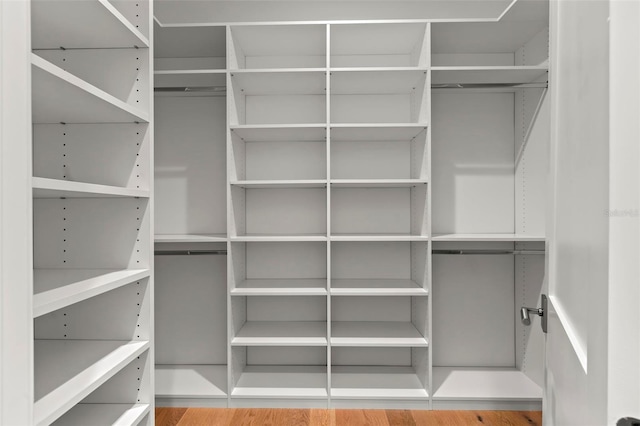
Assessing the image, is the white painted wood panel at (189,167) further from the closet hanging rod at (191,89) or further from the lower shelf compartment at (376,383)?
the lower shelf compartment at (376,383)

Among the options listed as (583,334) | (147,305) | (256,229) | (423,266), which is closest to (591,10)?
(583,334)

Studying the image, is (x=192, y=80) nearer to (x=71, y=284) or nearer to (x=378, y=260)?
(x=378, y=260)

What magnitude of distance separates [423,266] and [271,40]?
1557 mm

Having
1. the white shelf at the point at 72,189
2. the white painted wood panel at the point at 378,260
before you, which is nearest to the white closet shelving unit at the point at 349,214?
the white painted wood panel at the point at 378,260

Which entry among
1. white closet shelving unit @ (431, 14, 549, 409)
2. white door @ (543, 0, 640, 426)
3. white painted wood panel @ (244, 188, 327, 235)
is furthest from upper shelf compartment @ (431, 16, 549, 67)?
white door @ (543, 0, 640, 426)

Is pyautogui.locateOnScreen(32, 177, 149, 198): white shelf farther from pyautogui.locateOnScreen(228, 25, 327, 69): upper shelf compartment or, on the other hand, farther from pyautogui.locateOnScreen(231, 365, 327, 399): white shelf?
pyautogui.locateOnScreen(231, 365, 327, 399): white shelf

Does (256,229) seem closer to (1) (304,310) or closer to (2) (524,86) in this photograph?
(1) (304,310)

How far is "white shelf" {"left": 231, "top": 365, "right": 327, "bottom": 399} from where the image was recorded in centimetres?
240

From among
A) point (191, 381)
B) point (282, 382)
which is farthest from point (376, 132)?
point (191, 381)

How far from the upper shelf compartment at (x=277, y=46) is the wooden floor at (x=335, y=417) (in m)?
1.92

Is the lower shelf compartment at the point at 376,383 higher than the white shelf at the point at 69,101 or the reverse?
the reverse

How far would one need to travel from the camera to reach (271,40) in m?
2.46

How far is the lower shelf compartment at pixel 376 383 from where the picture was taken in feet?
7.82

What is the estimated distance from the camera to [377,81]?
250 cm
